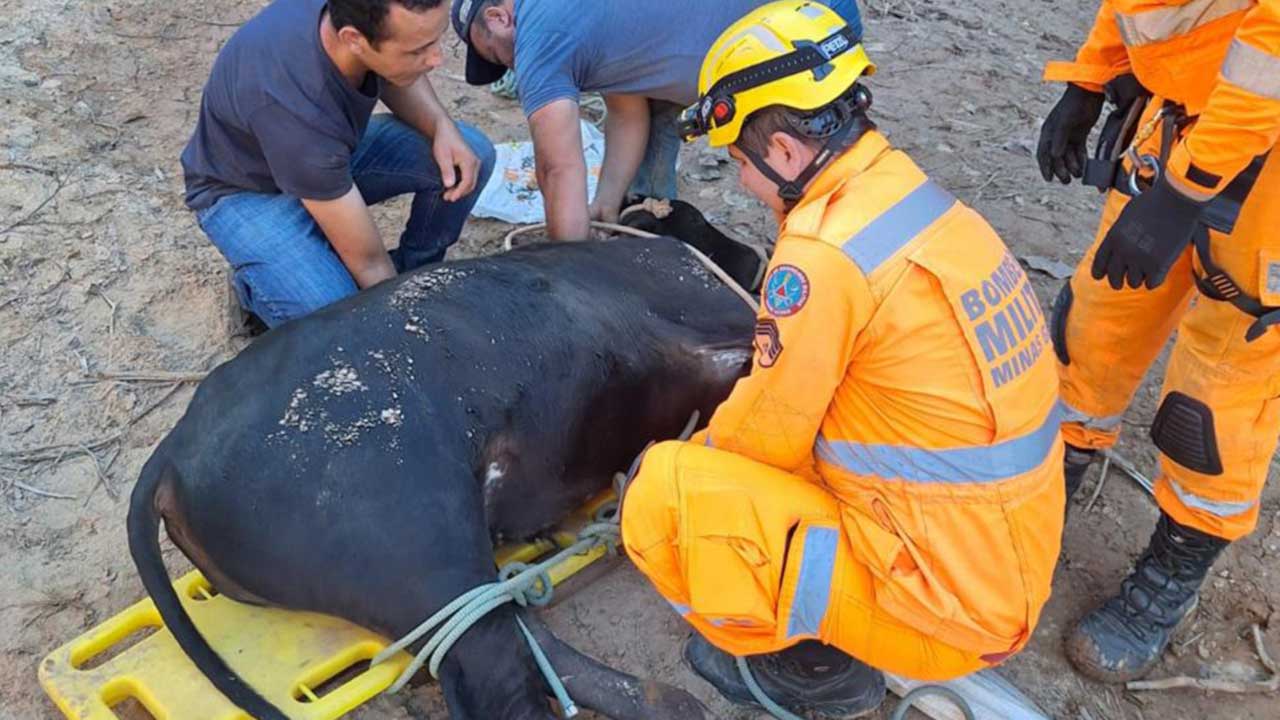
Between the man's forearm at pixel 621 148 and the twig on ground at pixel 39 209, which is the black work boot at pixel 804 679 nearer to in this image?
the man's forearm at pixel 621 148

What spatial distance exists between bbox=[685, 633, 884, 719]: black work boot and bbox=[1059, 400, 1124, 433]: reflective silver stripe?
0.92 meters

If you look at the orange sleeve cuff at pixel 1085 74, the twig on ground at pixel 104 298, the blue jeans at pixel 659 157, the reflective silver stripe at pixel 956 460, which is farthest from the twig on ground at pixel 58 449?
the orange sleeve cuff at pixel 1085 74

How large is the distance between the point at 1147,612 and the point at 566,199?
191cm

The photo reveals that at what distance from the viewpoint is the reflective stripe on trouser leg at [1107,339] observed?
8.62 ft

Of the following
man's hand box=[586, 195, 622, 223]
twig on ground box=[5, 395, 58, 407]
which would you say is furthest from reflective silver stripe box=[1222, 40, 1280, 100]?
twig on ground box=[5, 395, 58, 407]

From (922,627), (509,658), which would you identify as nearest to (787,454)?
(922,627)

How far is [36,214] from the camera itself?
381cm

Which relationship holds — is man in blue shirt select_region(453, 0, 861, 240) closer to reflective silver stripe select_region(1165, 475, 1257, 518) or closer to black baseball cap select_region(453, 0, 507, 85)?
black baseball cap select_region(453, 0, 507, 85)

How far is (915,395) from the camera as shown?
1903 millimetres

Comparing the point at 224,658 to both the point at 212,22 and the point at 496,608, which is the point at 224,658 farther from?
the point at 212,22

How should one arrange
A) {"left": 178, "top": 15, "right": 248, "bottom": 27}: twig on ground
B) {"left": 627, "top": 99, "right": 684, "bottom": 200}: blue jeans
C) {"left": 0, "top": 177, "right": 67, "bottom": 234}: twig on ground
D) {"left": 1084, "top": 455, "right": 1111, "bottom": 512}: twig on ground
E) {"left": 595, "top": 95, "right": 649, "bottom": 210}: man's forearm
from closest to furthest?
{"left": 1084, "top": 455, "right": 1111, "bottom": 512}: twig on ground < {"left": 0, "top": 177, "right": 67, "bottom": 234}: twig on ground < {"left": 595, "top": 95, "right": 649, "bottom": 210}: man's forearm < {"left": 627, "top": 99, "right": 684, "bottom": 200}: blue jeans < {"left": 178, "top": 15, "right": 248, "bottom": 27}: twig on ground

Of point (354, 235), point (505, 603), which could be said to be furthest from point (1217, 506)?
point (354, 235)

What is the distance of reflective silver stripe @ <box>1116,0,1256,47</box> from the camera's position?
7.08 feet

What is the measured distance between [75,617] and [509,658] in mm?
1105
